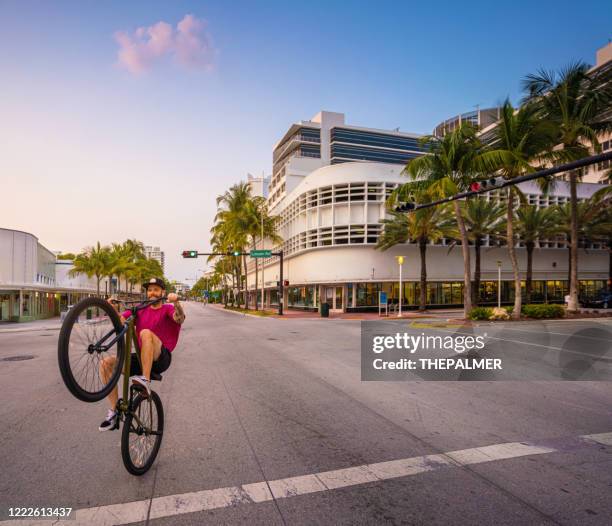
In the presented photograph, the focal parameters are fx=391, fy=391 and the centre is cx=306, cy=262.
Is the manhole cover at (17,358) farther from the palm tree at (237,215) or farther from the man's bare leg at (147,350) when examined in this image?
the palm tree at (237,215)

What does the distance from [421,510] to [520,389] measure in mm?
5252

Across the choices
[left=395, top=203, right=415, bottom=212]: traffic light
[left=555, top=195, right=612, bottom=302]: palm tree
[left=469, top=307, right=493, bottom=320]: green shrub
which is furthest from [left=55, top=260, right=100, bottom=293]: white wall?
[left=555, top=195, right=612, bottom=302]: palm tree

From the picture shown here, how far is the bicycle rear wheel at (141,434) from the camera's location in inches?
143

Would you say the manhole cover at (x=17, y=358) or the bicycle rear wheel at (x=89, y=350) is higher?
the bicycle rear wheel at (x=89, y=350)

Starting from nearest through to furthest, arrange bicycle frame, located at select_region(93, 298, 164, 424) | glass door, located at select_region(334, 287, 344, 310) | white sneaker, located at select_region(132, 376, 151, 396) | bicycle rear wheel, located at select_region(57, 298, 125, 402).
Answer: bicycle rear wheel, located at select_region(57, 298, 125, 402) < bicycle frame, located at select_region(93, 298, 164, 424) < white sneaker, located at select_region(132, 376, 151, 396) < glass door, located at select_region(334, 287, 344, 310)

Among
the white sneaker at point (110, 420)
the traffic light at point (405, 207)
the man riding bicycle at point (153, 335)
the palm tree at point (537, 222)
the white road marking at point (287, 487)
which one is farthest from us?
the palm tree at point (537, 222)

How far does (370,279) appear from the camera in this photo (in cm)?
3872

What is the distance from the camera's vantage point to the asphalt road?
3.24 metres

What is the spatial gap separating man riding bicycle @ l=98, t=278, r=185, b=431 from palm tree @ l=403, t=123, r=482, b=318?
2088cm

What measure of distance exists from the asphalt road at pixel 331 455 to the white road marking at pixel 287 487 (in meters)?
0.02

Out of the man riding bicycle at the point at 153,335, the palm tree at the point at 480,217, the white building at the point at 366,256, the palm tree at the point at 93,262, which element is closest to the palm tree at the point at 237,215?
the white building at the point at 366,256

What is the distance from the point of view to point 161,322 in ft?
14.2

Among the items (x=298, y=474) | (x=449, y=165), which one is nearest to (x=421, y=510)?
(x=298, y=474)

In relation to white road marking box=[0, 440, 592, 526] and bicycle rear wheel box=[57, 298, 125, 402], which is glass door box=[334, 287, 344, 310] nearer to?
white road marking box=[0, 440, 592, 526]
